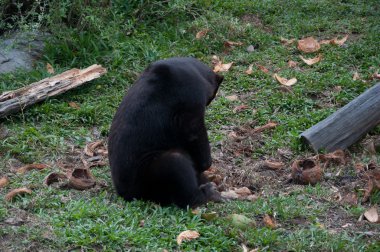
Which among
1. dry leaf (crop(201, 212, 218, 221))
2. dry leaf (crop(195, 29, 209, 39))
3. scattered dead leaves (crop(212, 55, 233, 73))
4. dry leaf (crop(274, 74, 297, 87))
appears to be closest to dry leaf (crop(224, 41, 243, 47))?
dry leaf (crop(195, 29, 209, 39))

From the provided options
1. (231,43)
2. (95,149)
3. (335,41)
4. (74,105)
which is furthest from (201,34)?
(95,149)

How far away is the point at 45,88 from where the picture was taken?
27.3ft

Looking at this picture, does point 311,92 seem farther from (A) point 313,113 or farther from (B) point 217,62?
(B) point 217,62

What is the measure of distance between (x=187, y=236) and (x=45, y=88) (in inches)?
148

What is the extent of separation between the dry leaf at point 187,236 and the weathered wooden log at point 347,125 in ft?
7.68

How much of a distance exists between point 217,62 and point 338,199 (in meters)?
3.79

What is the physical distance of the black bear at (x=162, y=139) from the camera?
584cm

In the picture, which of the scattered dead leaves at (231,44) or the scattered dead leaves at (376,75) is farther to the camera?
the scattered dead leaves at (231,44)

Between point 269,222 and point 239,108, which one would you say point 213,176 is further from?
point 239,108

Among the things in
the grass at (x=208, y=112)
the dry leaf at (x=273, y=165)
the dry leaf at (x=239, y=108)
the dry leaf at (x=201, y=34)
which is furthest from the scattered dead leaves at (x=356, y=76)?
the dry leaf at (x=273, y=165)

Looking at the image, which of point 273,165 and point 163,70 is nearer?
point 163,70

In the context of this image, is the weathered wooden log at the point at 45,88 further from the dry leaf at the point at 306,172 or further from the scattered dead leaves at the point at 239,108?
the dry leaf at the point at 306,172

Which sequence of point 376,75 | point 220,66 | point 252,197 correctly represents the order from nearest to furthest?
point 252,197 < point 376,75 < point 220,66

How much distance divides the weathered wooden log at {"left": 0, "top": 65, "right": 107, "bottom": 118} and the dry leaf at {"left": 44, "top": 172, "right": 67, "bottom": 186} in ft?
5.45
